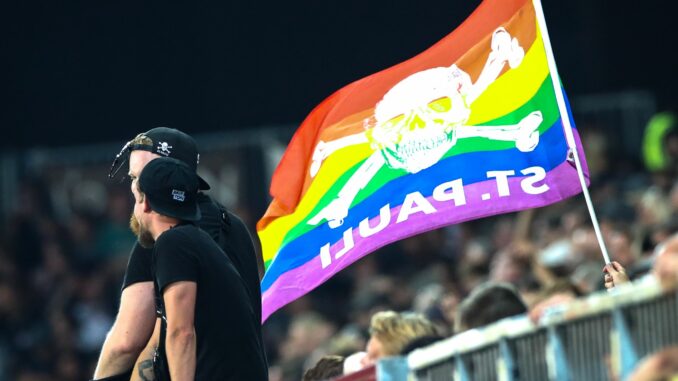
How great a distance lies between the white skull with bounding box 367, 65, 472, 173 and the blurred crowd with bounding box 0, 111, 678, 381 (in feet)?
2.21

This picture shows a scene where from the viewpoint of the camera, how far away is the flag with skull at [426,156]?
6371mm

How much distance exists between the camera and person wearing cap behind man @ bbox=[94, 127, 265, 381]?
211 inches

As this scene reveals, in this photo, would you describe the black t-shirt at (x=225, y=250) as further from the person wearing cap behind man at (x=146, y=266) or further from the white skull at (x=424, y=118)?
the white skull at (x=424, y=118)

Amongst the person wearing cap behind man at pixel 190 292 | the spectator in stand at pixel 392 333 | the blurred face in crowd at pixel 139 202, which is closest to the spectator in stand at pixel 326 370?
the spectator in stand at pixel 392 333

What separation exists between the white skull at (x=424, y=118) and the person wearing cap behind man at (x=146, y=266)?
3.75 feet

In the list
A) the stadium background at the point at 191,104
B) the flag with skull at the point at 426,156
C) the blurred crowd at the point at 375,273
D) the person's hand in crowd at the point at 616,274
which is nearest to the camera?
the person's hand in crowd at the point at 616,274

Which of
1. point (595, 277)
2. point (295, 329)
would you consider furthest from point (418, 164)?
point (295, 329)

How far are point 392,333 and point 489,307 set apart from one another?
16.8 inches

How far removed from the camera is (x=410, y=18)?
15.7 metres

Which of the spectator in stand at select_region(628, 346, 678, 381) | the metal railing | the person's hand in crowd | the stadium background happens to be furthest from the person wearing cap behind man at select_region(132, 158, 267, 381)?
the stadium background

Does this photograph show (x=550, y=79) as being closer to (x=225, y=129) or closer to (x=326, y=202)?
(x=326, y=202)

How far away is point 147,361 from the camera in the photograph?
5.32m

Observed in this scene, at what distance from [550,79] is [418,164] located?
661 millimetres

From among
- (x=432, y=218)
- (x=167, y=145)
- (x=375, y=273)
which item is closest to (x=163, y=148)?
(x=167, y=145)
